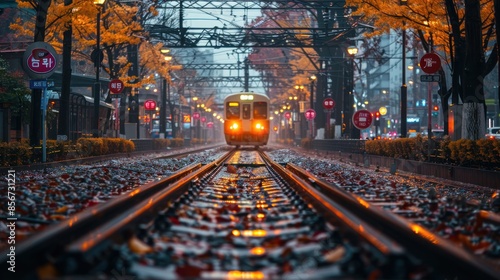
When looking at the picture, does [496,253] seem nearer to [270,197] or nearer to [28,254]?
[28,254]

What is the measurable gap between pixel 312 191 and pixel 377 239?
6203 mm

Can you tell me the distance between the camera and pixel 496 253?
7.42 meters

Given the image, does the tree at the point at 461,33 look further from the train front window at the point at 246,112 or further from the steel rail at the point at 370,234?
the train front window at the point at 246,112

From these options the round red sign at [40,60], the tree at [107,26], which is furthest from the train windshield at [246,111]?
the round red sign at [40,60]

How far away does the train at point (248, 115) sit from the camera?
178ft

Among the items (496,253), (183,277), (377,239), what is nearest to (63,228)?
(183,277)

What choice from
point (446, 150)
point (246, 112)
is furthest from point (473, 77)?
point (246, 112)

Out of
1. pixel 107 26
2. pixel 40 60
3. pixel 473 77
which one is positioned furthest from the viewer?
pixel 107 26

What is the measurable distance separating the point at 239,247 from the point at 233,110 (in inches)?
1885

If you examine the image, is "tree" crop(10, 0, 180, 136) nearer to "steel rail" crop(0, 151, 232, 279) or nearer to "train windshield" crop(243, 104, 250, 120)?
"train windshield" crop(243, 104, 250, 120)

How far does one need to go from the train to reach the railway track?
144 feet

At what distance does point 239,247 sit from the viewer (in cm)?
676

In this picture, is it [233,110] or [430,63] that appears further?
[233,110]

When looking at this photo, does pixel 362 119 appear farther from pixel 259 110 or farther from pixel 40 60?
pixel 259 110
